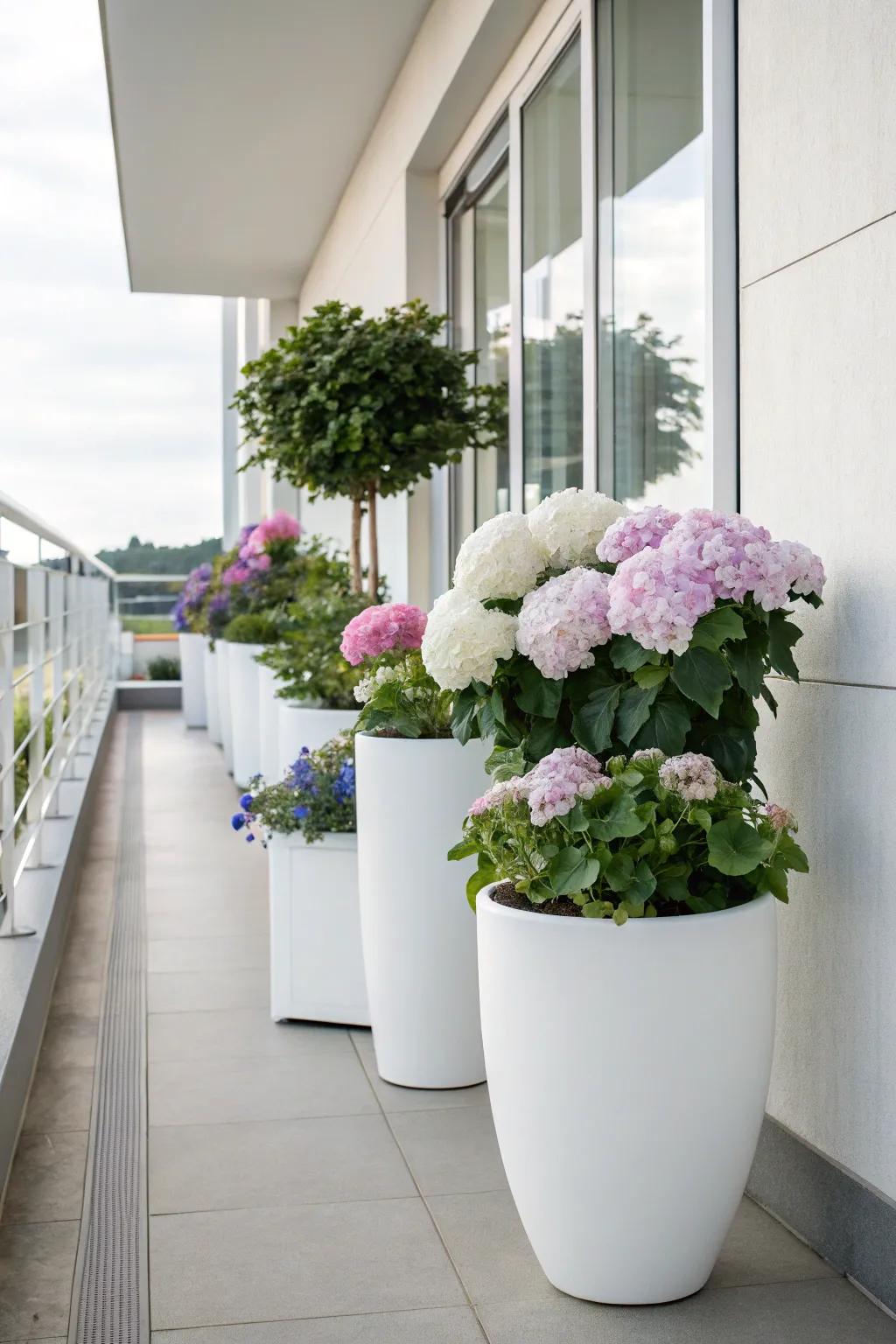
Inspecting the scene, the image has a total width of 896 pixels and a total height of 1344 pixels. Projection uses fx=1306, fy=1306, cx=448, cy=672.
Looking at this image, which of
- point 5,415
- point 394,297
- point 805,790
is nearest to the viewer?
point 805,790

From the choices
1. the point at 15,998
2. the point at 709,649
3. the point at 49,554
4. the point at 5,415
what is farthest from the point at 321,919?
the point at 5,415

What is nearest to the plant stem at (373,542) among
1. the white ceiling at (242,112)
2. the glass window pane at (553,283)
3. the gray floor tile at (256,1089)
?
the glass window pane at (553,283)

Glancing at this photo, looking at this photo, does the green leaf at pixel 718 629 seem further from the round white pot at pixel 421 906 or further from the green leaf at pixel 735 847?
the round white pot at pixel 421 906

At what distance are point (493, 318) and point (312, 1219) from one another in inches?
135

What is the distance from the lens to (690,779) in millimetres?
1814

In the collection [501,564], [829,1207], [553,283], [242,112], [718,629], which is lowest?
[829,1207]

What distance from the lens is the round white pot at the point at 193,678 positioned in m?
10.6

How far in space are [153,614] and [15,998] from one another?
509 inches

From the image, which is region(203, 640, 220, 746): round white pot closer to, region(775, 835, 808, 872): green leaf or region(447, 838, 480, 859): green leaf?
region(447, 838, 480, 859): green leaf

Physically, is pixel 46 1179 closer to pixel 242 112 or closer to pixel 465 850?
pixel 465 850

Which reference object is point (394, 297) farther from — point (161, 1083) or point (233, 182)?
point (161, 1083)

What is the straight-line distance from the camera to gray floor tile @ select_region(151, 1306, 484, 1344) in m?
1.79

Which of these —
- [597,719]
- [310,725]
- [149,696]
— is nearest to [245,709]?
[310,725]

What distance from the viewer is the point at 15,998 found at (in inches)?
105
